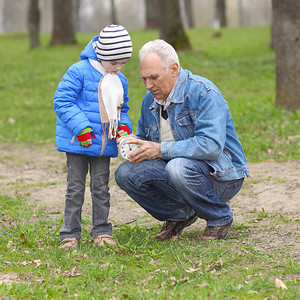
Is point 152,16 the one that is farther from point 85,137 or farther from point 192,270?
point 192,270

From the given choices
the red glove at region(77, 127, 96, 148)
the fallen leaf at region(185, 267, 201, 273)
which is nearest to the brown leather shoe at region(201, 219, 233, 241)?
the fallen leaf at region(185, 267, 201, 273)

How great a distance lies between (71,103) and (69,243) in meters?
1.10

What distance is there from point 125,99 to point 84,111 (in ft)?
1.46

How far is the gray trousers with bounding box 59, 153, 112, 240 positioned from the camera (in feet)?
14.7

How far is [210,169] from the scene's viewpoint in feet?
14.5

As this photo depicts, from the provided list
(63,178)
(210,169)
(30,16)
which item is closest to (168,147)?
(210,169)

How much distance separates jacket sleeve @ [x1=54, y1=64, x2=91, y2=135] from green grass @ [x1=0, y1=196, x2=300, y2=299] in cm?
97

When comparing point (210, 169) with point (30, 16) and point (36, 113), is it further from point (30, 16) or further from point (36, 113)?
point (30, 16)

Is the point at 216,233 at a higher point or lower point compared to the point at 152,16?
lower

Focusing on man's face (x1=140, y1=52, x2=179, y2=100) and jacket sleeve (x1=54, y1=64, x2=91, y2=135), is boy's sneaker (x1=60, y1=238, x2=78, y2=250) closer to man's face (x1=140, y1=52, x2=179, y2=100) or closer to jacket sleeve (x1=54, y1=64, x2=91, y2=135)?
jacket sleeve (x1=54, y1=64, x2=91, y2=135)

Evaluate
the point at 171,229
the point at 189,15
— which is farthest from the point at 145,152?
the point at 189,15

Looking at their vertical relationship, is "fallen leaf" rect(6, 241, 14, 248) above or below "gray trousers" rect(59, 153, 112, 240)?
below

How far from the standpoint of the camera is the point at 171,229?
4.73m

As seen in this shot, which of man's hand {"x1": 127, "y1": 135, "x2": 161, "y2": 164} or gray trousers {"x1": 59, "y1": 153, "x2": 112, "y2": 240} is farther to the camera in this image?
gray trousers {"x1": 59, "y1": 153, "x2": 112, "y2": 240}
